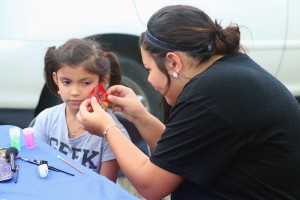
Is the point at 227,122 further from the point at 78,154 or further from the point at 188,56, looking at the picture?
the point at 78,154

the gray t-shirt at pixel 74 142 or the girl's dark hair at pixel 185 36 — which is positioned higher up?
the girl's dark hair at pixel 185 36

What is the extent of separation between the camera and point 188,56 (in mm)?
1606

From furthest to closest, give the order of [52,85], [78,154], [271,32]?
[271,32] → [52,85] → [78,154]

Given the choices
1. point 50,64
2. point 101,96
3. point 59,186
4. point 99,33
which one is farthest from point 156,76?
point 99,33

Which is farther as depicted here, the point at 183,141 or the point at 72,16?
the point at 72,16

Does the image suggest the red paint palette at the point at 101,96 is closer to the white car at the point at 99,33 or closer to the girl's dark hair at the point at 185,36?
the girl's dark hair at the point at 185,36

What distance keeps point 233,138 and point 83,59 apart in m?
→ 0.92

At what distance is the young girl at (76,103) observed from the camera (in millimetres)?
2088

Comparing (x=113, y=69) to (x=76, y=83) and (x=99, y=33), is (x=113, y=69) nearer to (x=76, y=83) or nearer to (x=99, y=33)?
(x=76, y=83)

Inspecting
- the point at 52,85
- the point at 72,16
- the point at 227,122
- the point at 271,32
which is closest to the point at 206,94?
Answer: the point at 227,122

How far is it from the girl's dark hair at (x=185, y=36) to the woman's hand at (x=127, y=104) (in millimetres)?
374

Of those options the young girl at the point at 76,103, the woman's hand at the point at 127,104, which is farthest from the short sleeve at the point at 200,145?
the young girl at the point at 76,103

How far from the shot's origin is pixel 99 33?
3.15 m

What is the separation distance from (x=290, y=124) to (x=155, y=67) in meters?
0.51
